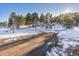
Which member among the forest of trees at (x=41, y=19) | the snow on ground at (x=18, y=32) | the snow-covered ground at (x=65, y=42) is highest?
the forest of trees at (x=41, y=19)

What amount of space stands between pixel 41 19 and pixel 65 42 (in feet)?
1.06

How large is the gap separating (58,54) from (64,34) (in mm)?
202

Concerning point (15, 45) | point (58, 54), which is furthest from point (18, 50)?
point (58, 54)

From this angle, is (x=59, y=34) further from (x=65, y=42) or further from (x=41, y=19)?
(x=41, y=19)

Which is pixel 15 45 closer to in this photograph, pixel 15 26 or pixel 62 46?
pixel 15 26

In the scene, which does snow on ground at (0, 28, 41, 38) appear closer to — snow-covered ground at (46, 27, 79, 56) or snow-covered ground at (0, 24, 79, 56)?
snow-covered ground at (0, 24, 79, 56)

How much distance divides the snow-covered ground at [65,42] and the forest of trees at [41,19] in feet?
0.22

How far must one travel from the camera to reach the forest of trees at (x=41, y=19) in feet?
5.27

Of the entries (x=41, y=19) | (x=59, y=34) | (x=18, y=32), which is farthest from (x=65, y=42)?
(x=18, y=32)

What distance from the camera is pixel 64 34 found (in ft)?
5.27

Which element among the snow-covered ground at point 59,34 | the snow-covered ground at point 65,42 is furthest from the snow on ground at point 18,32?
the snow-covered ground at point 65,42

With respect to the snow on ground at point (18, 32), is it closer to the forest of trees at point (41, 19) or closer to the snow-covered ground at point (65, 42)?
the forest of trees at point (41, 19)

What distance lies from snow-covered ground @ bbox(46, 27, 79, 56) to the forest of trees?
7 centimetres

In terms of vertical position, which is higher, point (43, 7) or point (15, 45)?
point (43, 7)
